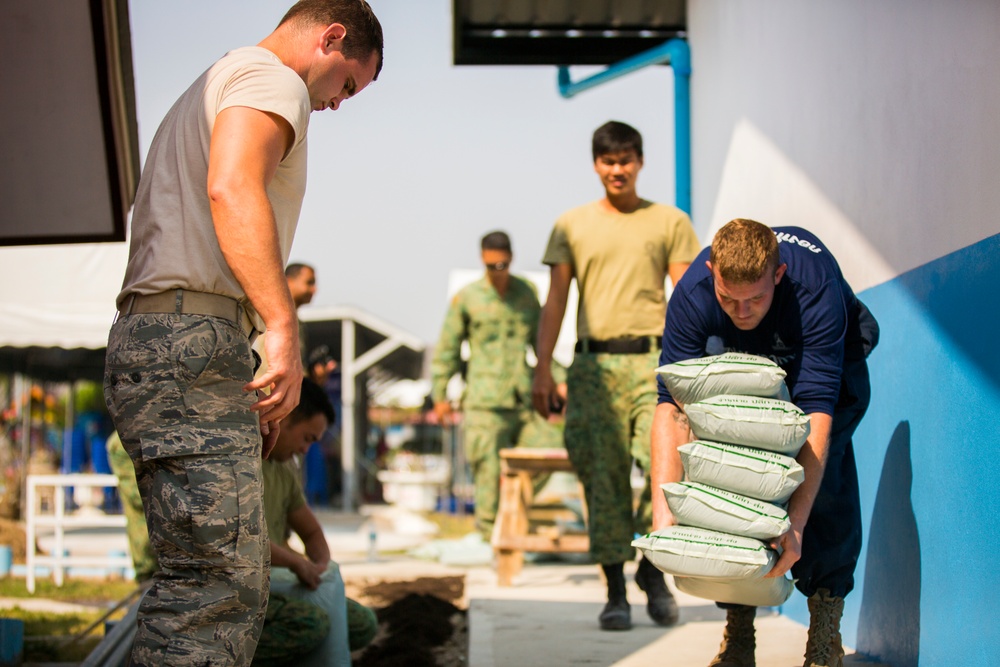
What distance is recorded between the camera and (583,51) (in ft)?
31.1

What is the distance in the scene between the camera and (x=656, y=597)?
4.87 meters

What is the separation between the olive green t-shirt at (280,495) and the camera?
4.18m

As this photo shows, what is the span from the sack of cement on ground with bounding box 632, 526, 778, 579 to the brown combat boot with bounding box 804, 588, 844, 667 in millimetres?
502

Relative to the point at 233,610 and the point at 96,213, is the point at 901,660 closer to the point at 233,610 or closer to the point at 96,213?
the point at 233,610

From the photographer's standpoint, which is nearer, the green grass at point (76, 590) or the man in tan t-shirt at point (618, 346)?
the man in tan t-shirt at point (618, 346)

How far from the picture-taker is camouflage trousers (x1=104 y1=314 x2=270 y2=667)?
242 centimetres

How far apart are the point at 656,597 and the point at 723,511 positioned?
6.52 ft

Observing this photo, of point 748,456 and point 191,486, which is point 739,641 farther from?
point 191,486

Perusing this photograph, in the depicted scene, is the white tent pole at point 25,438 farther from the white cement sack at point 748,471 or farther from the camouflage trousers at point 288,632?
the white cement sack at point 748,471

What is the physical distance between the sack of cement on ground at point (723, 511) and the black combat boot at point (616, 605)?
1741 millimetres

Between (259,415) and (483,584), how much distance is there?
4492mm

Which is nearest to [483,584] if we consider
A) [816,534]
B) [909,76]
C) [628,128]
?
[628,128]

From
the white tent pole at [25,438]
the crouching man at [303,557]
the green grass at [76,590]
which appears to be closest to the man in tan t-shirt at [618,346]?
the crouching man at [303,557]

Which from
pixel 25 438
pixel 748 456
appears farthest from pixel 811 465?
pixel 25 438
